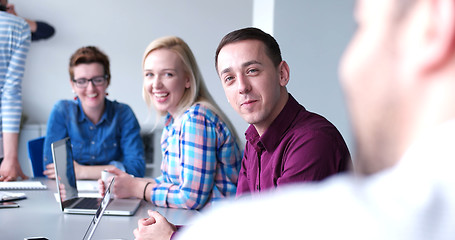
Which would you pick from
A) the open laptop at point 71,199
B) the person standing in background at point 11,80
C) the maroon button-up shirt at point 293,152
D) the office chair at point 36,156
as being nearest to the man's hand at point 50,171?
the person standing in background at point 11,80

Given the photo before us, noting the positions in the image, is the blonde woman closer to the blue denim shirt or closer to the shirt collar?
the shirt collar

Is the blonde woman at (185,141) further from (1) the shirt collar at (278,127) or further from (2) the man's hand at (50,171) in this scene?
(2) the man's hand at (50,171)

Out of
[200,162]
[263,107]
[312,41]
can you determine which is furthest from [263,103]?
[312,41]

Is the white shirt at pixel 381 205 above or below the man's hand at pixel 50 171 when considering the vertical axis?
above

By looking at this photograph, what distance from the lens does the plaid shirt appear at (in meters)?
1.91

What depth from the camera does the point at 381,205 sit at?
33 centimetres

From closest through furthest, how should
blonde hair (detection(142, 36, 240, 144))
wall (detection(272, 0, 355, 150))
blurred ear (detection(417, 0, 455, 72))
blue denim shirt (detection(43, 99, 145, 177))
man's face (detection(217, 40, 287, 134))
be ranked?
1. blurred ear (detection(417, 0, 455, 72))
2. man's face (detection(217, 40, 287, 134))
3. blonde hair (detection(142, 36, 240, 144))
4. blue denim shirt (detection(43, 99, 145, 177))
5. wall (detection(272, 0, 355, 150))

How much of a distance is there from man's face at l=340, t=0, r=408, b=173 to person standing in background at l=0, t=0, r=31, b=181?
2.50 m

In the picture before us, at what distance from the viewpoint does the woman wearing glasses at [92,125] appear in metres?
2.88

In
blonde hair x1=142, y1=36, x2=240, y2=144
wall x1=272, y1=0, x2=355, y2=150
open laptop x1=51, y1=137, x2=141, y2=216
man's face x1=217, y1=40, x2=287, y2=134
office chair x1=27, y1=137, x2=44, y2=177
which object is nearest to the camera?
man's face x1=217, y1=40, x2=287, y2=134

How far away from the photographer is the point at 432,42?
12.5 inches

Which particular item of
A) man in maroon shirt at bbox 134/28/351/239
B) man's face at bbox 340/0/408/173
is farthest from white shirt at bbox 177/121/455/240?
man in maroon shirt at bbox 134/28/351/239

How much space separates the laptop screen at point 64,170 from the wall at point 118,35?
9.74 ft

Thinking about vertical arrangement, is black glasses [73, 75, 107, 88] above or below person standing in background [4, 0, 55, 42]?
below
